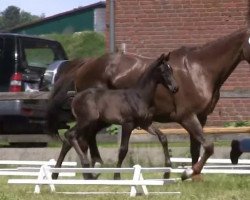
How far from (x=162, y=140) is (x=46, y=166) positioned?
190 centimetres

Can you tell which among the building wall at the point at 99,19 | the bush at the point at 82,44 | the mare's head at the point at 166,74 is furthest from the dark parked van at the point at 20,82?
the building wall at the point at 99,19

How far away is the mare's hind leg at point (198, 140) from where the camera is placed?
10836mm

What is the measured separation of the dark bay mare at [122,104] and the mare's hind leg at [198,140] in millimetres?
461

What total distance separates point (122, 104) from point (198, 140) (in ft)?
3.57

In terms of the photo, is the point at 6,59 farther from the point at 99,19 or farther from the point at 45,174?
the point at 99,19

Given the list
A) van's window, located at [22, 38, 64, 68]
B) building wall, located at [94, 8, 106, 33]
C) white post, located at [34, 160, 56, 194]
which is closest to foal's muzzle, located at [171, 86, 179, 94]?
white post, located at [34, 160, 56, 194]

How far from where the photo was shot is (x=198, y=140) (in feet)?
36.8

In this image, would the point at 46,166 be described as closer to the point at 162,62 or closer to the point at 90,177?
the point at 90,177

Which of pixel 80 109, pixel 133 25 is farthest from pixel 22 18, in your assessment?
pixel 80 109

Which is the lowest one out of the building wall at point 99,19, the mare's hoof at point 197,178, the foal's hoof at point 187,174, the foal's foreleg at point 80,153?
the building wall at point 99,19

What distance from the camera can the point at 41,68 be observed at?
16.1 m

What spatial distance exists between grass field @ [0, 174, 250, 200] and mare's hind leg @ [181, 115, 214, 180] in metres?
0.16

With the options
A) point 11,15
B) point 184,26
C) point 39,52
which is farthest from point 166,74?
point 11,15

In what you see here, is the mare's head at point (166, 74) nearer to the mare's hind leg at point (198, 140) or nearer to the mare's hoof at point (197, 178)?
the mare's hind leg at point (198, 140)
